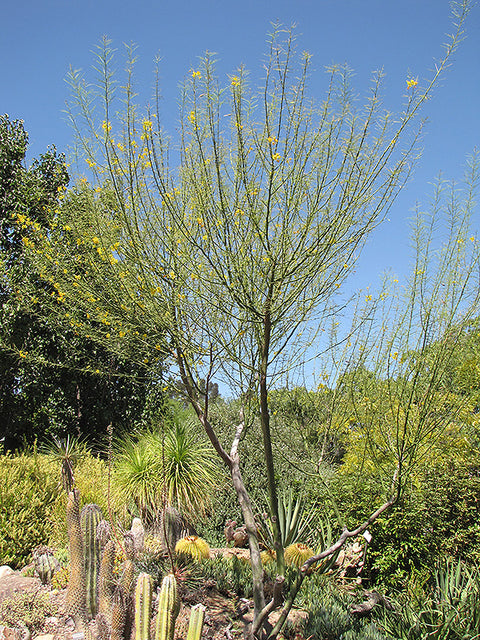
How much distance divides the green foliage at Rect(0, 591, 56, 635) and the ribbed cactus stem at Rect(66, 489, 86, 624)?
25 centimetres

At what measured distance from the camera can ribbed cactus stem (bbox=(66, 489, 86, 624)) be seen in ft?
14.2

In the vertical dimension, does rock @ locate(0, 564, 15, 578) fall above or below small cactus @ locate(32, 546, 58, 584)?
below

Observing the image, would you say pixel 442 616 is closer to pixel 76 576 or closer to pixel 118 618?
pixel 118 618

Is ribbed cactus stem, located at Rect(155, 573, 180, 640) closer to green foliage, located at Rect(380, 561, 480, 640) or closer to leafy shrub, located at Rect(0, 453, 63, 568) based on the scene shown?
green foliage, located at Rect(380, 561, 480, 640)

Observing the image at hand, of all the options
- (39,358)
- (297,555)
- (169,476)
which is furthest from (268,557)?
(39,358)

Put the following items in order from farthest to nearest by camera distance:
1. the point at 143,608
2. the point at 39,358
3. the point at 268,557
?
the point at 39,358 → the point at 268,557 → the point at 143,608

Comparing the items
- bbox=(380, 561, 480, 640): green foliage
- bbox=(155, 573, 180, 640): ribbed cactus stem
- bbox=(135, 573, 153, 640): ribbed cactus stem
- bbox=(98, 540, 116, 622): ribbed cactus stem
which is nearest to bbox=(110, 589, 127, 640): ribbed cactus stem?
bbox=(98, 540, 116, 622): ribbed cactus stem

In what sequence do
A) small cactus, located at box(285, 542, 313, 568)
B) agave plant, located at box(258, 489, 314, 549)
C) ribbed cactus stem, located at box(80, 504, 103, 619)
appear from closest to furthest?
ribbed cactus stem, located at box(80, 504, 103, 619), small cactus, located at box(285, 542, 313, 568), agave plant, located at box(258, 489, 314, 549)

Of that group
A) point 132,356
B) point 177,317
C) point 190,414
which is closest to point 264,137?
point 177,317

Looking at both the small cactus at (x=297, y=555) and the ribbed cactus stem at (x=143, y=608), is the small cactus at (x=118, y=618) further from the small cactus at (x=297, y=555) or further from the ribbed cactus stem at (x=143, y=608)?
the small cactus at (x=297, y=555)

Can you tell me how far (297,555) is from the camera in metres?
6.05

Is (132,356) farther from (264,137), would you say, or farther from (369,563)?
(369,563)

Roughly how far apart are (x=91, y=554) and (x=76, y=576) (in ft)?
0.69

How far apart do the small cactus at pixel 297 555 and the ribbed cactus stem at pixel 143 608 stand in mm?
3221
